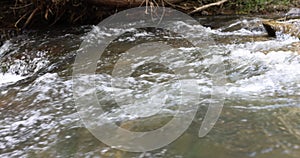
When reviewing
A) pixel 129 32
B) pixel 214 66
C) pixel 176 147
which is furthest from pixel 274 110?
pixel 129 32

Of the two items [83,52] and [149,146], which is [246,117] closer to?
[149,146]

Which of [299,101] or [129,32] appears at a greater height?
[129,32]

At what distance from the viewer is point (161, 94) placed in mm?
2949

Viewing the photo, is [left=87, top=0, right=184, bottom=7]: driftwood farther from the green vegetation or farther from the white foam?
the green vegetation

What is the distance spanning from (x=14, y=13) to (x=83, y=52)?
2.24 m

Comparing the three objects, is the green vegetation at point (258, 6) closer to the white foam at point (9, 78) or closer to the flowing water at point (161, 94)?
the flowing water at point (161, 94)

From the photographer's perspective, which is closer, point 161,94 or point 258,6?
point 161,94

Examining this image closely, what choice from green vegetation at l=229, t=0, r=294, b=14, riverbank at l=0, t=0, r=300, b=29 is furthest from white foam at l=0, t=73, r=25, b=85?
green vegetation at l=229, t=0, r=294, b=14

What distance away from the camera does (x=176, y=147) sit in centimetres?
209

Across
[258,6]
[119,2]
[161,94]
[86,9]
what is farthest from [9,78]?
[258,6]

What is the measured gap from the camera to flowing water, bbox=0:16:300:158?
2127mm

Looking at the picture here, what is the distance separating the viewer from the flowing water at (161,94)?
6.98 ft

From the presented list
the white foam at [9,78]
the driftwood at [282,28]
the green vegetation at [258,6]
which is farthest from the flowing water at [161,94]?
the green vegetation at [258,6]

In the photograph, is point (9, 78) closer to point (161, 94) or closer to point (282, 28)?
point (161, 94)
